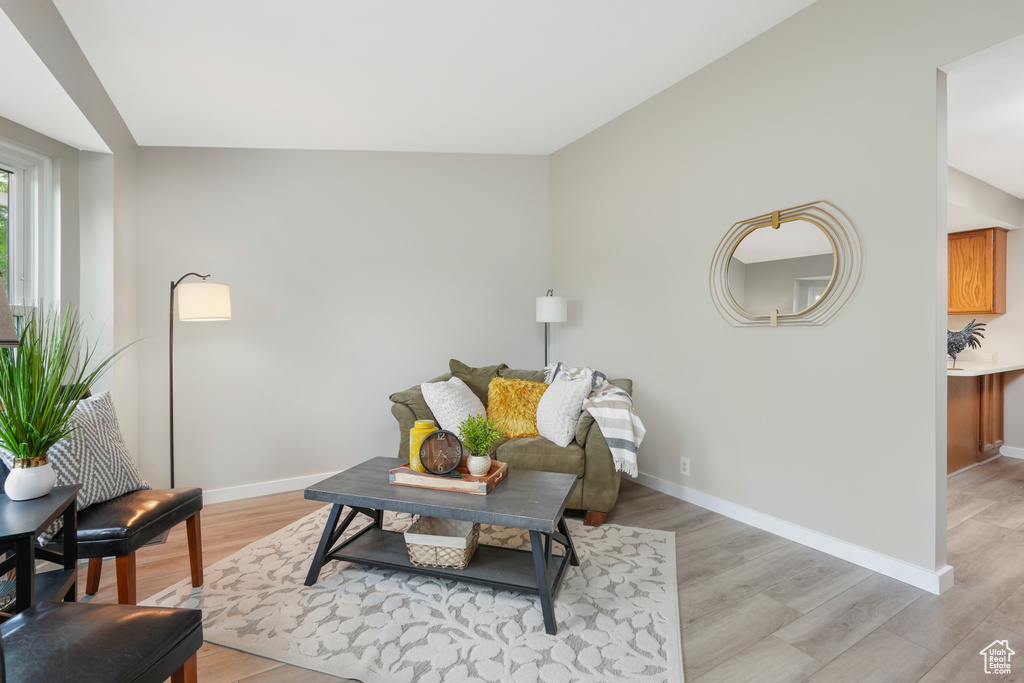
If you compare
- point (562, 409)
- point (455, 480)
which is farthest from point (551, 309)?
point (455, 480)

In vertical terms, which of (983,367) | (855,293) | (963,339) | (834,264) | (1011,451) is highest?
(834,264)

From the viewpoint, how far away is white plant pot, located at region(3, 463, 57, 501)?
5.12 feet

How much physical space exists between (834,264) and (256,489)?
3.90 metres

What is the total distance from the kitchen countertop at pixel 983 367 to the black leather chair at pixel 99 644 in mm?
4785

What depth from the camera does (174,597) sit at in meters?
2.16

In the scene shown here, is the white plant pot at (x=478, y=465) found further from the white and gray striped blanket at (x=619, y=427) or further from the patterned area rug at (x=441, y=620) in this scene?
the white and gray striped blanket at (x=619, y=427)

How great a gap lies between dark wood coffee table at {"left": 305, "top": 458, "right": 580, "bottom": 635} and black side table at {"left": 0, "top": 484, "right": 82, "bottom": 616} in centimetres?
78

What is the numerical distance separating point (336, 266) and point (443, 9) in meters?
2.09

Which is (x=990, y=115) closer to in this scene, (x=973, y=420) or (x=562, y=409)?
(x=973, y=420)

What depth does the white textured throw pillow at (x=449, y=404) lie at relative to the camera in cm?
333

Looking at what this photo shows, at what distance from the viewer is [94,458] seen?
80.3 inches

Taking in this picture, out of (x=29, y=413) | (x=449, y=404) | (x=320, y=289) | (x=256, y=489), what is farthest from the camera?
(x=320, y=289)

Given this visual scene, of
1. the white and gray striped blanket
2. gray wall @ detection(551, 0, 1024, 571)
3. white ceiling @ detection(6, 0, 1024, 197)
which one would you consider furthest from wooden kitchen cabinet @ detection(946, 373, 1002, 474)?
the white and gray striped blanket

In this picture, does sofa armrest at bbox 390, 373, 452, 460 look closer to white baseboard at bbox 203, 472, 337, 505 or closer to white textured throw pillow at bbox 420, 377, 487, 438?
white textured throw pillow at bbox 420, 377, 487, 438
